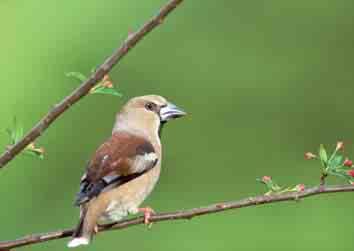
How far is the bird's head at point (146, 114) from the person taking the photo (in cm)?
653

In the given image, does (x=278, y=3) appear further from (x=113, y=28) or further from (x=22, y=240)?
(x=22, y=240)

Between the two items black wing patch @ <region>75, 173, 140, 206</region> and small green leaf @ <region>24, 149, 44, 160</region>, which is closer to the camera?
small green leaf @ <region>24, 149, 44, 160</region>

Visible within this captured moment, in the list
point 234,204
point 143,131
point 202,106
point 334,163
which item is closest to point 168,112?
point 143,131

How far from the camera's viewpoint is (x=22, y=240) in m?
4.30

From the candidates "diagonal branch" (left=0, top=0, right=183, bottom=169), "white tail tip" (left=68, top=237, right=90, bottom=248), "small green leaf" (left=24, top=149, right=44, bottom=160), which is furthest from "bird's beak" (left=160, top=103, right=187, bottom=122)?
"diagonal branch" (left=0, top=0, right=183, bottom=169)

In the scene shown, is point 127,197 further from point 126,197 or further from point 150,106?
point 150,106

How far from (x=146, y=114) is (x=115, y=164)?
112 centimetres

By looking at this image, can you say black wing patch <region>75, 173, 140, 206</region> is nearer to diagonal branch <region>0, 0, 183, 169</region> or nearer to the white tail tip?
the white tail tip

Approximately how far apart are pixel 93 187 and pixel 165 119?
4.46 feet

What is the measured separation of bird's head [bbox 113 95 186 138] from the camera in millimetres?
6531

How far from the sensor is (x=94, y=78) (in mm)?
3900

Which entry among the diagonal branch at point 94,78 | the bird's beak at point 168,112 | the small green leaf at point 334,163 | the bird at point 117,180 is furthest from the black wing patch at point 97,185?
the diagonal branch at point 94,78

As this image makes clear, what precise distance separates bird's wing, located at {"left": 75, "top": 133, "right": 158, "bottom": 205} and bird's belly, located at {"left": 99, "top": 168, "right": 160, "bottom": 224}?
0.17 feet

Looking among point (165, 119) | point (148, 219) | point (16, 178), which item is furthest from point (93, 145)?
point (148, 219)
